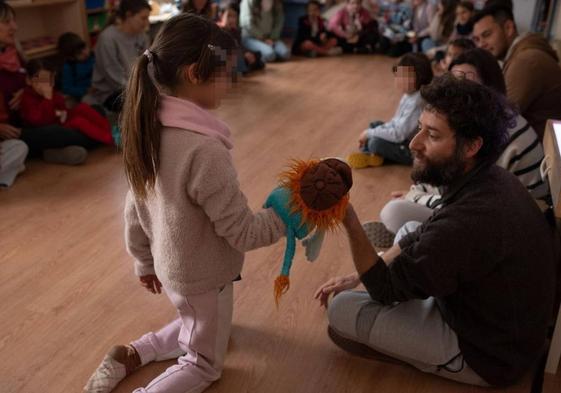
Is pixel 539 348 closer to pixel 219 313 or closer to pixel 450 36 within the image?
pixel 219 313

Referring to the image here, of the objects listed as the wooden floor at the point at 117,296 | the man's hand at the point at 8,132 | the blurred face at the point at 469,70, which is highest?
the blurred face at the point at 469,70

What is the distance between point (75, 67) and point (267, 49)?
2254 mm

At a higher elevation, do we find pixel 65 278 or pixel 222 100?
pixel 222 100

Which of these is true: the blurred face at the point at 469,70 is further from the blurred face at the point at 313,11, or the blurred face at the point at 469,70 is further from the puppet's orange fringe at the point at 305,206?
the blurred face at the point at 313,11

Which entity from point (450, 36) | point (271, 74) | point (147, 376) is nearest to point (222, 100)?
point (147, 376)

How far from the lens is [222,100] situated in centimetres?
125

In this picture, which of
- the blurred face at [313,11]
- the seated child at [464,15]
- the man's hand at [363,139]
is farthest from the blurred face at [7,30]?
the seated child at [464,15]

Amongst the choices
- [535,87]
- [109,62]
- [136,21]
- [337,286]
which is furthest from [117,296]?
[136,21]

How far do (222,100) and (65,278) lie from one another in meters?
1.08

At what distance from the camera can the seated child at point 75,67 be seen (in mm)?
3617

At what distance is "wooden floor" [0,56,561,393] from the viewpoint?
61.4 inches

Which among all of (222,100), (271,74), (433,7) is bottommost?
(271,74)

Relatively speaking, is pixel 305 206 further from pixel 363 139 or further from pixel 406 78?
pixel 363 139

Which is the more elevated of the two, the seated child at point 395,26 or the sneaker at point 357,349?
the seated child at point 395,26
